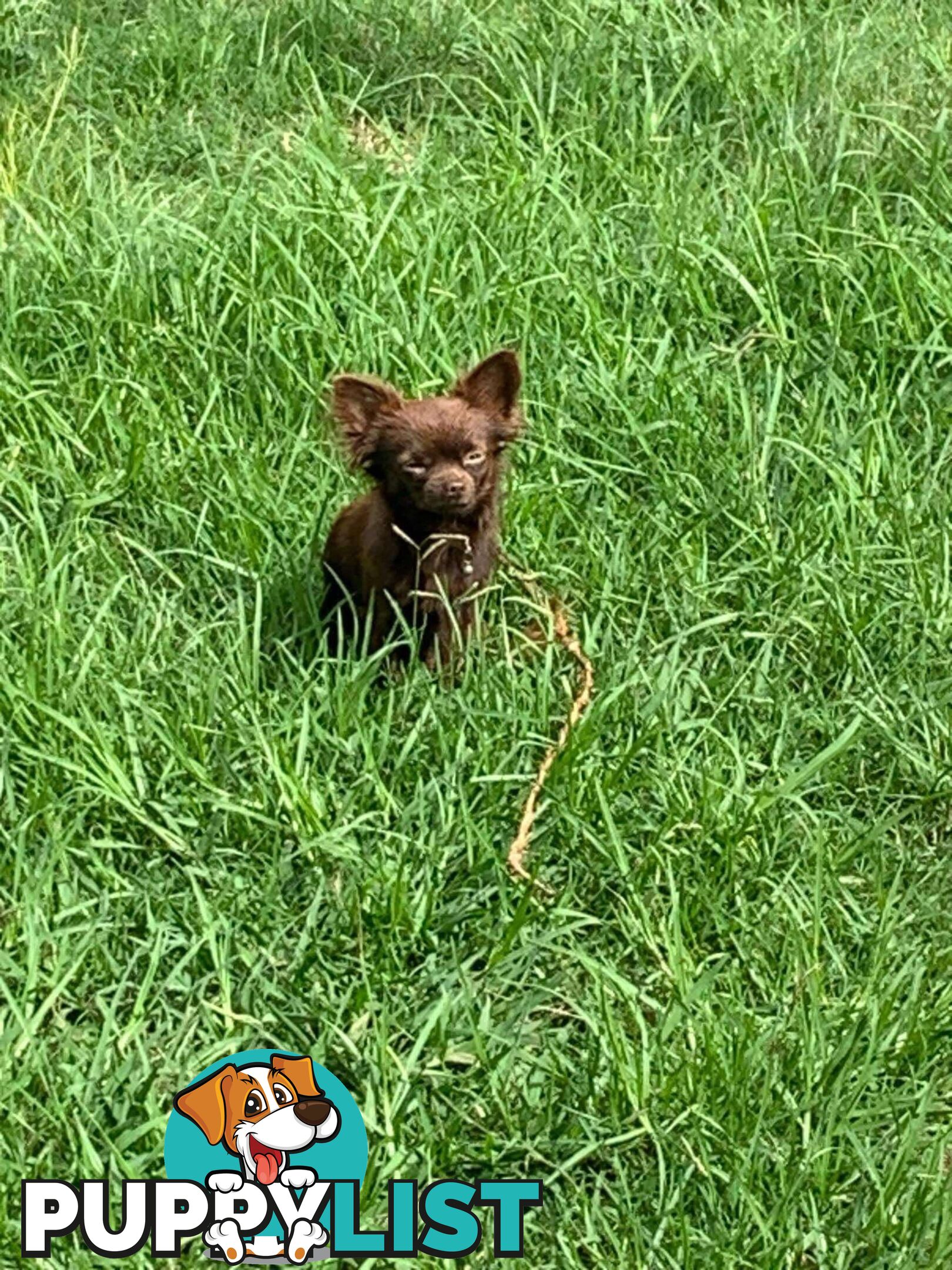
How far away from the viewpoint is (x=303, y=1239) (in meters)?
A: 2.93

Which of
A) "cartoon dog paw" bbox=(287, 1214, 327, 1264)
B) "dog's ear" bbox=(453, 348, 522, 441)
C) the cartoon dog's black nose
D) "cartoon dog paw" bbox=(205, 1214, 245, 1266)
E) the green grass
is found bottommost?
"cartoon dog paw" bbox=(205, 1214, 245, 1266)

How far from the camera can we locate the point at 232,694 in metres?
3.89

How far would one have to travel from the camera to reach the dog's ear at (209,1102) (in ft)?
9.98

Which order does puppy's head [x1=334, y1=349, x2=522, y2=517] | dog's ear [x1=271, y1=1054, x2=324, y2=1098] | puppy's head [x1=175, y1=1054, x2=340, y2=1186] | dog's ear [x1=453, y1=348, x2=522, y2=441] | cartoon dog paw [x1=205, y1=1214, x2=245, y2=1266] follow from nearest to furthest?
cartoon dog paw [x1=205, y1=1214, x2=245, y2=1266] → puppy's head [x1=175, y1=1054, x2=340, y2=1186] → dog's ear [x1=271, y1=1054, x2=324, y2=1098] → puppy's head [x1=334, y1=349, x2=522, y2=517] → dog's ear [x1=453, y1=348, x2=522, y2=441]

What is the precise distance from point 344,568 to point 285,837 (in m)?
0.87

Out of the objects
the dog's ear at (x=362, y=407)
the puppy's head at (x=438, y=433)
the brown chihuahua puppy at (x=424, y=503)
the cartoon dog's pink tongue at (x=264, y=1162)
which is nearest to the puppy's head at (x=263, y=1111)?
the cartoon dog's pink tongue at (x=264, y=1162)

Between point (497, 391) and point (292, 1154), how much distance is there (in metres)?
1.91

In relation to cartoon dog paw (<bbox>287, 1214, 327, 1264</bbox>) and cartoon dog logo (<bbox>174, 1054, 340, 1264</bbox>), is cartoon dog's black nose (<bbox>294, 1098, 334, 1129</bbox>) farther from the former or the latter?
cartoon dog paw (<bbox>287, 1214, 327, 1264</bbox>)

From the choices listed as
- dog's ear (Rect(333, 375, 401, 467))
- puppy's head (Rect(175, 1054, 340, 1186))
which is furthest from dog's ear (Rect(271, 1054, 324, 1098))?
dog's ear (Rect(333, 375, 401, 467))

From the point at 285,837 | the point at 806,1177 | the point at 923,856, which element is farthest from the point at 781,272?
the point at 806,1177

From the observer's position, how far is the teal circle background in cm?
299

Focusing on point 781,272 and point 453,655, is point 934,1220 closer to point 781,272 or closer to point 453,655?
point 453,655

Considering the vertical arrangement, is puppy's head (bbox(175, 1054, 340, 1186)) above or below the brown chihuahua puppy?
below

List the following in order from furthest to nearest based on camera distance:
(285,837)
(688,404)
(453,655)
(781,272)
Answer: (781,272)
(688,404)
(453,655)
(285,837)
